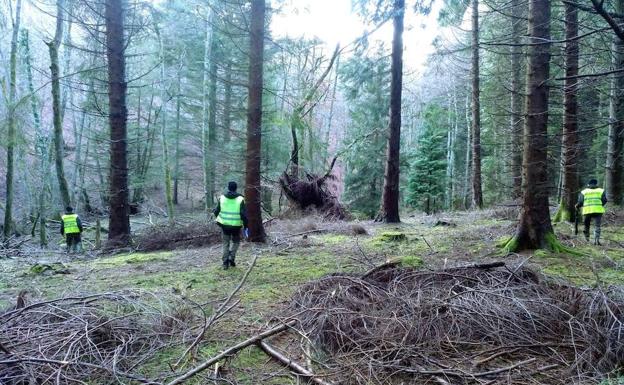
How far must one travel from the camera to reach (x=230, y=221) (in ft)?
25.5

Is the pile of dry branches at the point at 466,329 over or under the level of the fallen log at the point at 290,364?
over

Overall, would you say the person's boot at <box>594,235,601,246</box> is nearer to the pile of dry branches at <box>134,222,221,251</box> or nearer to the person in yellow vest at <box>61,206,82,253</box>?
the pile of dry branches at <box>134,222,221,251</box>

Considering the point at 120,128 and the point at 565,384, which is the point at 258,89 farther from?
the point at 565,384

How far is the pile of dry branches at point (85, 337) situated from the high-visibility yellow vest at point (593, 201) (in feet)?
30.3

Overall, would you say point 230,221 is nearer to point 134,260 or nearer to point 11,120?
point 134,260

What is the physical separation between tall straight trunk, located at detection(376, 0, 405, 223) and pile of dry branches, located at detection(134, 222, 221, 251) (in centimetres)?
607

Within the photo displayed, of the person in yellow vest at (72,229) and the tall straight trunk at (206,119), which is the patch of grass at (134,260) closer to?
the person in yellow vest at (72,229)

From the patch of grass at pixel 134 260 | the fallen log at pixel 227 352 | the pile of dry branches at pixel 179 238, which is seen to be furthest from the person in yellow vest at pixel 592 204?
the patch of grass at pixel 134 260

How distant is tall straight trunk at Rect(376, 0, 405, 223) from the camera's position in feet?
44.7

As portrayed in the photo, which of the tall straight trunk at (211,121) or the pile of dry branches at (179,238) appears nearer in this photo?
the pile of dry branches at (179,238)

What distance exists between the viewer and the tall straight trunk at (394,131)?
44.7 feet

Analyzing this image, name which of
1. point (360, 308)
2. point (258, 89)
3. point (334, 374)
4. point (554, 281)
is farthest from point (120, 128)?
point (554, 281)

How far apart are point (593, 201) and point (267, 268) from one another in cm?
779

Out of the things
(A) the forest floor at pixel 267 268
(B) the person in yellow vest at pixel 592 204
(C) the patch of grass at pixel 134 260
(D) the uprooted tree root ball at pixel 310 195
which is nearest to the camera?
(A) the forest floor at pixel 267 268
